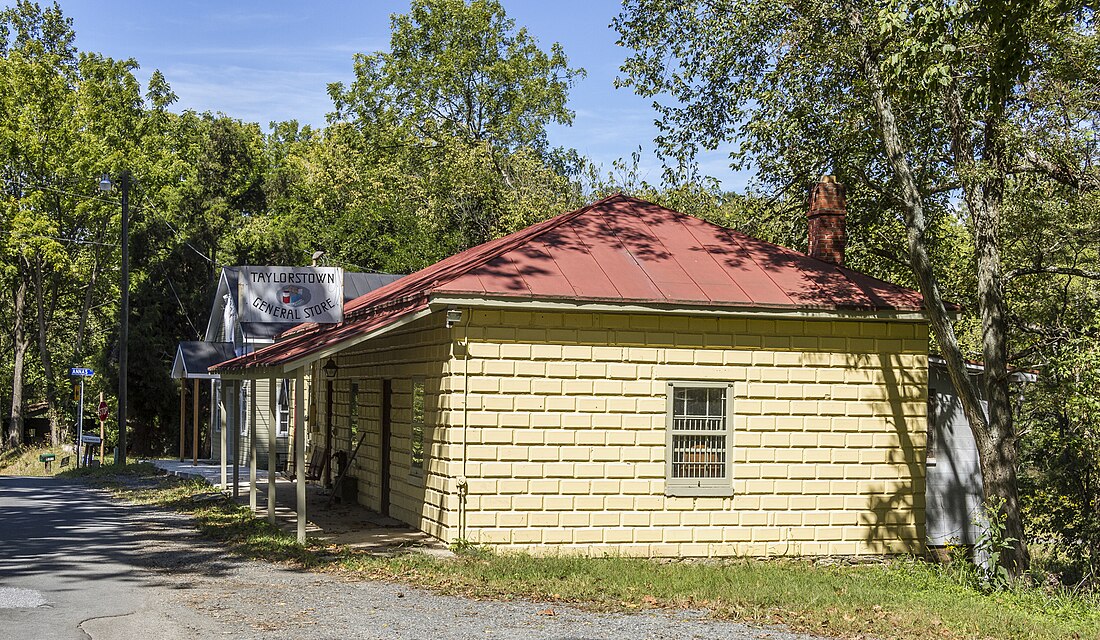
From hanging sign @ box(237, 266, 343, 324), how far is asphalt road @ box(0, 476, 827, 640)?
3.18 m

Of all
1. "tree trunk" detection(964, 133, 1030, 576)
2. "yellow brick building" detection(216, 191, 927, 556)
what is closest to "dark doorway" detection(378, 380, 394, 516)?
"yellow brick building" detection(216, 191, 927, 556)

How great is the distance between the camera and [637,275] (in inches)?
597

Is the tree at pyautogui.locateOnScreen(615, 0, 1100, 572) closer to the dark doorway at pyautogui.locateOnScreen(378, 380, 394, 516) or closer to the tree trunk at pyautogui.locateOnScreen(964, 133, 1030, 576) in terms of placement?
the tree trunk at pyautogui.locateOnScreen(964, 133, 1030, 576)

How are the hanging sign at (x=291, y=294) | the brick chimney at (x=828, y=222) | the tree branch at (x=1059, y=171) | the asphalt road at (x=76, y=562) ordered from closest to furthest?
the asphalt road at (x=76, y=562), the hanging sign at (x=291, y=294), the tree branch at (x=1059, y=171), the brick chimney at (x=828, y=222)

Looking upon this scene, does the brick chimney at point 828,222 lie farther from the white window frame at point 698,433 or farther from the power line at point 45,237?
the power line at point 45,237

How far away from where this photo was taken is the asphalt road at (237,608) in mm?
9305

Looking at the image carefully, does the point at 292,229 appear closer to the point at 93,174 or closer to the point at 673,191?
the point at 93,174

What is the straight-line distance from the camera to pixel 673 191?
3584cm

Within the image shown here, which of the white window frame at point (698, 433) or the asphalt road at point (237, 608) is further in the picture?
the white window frame at point (698, 433)

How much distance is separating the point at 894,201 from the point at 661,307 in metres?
6.37

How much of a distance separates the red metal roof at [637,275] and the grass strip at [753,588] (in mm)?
2971

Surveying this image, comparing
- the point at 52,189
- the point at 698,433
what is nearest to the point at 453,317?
the point at 698,433

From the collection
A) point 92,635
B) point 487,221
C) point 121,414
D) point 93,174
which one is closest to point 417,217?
point 487,221

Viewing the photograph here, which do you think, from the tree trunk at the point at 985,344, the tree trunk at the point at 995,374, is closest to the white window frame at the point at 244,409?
the tree trunk at the point at 985,344
